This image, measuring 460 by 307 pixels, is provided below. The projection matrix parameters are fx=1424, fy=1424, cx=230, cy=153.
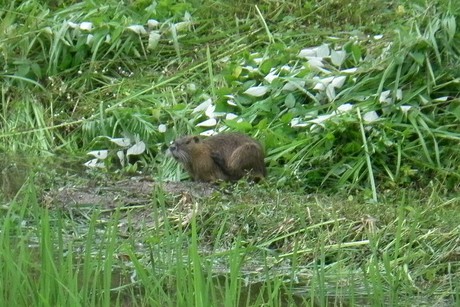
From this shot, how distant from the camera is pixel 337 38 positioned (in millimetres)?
8969

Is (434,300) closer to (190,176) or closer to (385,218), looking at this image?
(385,218)

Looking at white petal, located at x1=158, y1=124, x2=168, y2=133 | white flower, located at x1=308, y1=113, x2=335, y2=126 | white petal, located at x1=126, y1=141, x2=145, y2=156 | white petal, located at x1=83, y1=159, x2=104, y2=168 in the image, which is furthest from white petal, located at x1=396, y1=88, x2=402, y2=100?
white petal, located at x1=83, y1=159, x2=104, y2=168

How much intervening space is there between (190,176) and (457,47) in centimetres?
171

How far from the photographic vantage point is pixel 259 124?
8.07 metres

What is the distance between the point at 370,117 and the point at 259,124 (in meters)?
0.66

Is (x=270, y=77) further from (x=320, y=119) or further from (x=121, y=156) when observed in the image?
(x=121, y=156)

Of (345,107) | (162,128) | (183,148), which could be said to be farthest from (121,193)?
(345,107)

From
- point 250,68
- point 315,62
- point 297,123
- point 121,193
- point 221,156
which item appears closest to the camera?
point 121,193

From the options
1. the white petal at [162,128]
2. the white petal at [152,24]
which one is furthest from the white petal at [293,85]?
the white petal at [152,24]

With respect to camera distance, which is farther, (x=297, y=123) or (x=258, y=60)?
(x=258, y=60)

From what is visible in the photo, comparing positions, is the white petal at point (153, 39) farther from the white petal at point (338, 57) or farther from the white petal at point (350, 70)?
the white petal at point (350, 70)

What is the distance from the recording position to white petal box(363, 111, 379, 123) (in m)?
7.78

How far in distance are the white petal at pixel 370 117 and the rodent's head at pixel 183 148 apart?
36.9 inches

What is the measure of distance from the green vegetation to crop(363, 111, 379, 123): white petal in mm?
12
